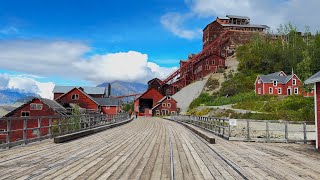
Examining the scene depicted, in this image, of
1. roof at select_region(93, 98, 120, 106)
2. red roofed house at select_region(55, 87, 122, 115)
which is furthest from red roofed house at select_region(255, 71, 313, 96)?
roof at select_region(93, 98, 120, 106)

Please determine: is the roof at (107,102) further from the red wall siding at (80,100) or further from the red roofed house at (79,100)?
the red wall siding at (80,100)

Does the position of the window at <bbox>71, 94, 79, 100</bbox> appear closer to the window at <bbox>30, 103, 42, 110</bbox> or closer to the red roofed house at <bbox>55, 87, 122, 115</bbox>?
the red roofed house at <bbox>55, 87, 122, 115</bbox>

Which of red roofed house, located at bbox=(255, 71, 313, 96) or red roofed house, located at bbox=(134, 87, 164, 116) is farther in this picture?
red roofed house, located at bbox=(134, 87, 164, 116)

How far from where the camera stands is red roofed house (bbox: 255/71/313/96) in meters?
75.7

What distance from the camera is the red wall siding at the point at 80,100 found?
7838 centimetres

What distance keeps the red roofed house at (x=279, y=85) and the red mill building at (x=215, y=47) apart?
3415 cm

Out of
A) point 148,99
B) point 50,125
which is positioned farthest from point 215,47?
point 50,125

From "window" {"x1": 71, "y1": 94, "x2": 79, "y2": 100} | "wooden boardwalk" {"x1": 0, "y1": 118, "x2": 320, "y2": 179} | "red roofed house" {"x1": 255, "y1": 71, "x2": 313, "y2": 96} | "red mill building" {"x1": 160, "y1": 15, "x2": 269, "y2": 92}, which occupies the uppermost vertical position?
"red mill building" {"x1": 160, "y1": 15, "x2": 269, "y2": 92}

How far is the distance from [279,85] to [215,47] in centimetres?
4542

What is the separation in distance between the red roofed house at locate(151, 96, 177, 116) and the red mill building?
19006 millimetres

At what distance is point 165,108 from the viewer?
96.8m

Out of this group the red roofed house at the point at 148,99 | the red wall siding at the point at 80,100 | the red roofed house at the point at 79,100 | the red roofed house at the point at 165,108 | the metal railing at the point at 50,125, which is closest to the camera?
the metal railing at the point at 50,125

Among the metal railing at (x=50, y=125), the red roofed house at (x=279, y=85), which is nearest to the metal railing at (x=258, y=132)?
the metal railing at (x=50, y=125)

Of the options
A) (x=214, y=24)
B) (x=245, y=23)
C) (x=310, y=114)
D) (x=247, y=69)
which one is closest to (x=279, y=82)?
(x=247, y=69)
